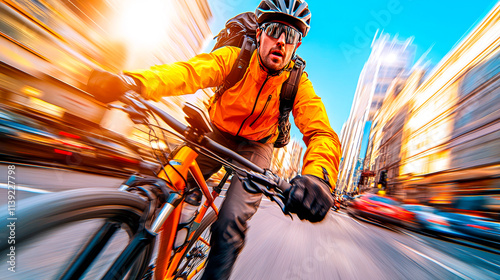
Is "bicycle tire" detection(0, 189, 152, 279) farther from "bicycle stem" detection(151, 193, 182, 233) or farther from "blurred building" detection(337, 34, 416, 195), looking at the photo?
"blurred building" detection(337, 34, 416, 195)

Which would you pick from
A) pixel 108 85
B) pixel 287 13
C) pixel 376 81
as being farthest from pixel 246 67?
pixel 376 81

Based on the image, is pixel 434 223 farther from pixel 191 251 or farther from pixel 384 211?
pixel 191 251

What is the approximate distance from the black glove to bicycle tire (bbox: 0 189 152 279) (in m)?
0.75

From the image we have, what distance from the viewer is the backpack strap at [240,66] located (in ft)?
6.84

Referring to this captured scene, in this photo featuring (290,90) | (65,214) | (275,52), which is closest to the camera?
(65,214)

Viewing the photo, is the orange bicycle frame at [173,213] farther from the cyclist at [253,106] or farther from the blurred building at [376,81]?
the blurred building at [376,81]

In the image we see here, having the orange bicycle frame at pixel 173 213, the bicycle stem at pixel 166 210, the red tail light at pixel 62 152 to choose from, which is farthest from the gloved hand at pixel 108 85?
the red tail light at pixel 62 152

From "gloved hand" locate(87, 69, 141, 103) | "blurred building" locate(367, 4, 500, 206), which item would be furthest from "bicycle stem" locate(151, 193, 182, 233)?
"blurred building" locate(367, 4, 500, 206)

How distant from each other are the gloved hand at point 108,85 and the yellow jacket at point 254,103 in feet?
1.08

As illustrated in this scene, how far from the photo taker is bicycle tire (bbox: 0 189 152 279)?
679 millimetres

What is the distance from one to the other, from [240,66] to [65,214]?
1.72 metres

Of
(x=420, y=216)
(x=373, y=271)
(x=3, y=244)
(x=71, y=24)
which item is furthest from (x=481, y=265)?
(x=71, y=24)

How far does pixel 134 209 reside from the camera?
1.06 meters

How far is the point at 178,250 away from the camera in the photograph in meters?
1.60
